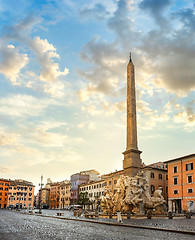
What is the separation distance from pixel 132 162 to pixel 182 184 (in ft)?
60.6

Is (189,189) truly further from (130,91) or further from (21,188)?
(21,188)

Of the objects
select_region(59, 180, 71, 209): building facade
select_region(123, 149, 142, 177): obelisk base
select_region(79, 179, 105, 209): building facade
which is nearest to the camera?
select_region(123, 149, 142, 177): obelisk base

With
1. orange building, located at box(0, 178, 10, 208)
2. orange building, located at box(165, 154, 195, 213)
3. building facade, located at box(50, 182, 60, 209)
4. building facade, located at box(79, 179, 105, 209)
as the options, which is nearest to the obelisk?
orange building, located at box(165, 154, 195, 213)

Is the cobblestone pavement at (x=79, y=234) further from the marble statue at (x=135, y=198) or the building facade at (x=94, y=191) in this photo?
the building facade at (x=94, y=191)

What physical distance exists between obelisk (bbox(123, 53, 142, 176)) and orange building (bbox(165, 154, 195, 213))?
52.9 ft

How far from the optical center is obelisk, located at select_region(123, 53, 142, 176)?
27047mm

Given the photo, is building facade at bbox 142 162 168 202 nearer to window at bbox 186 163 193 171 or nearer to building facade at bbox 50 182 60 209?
window at bbox 186 163 193 171

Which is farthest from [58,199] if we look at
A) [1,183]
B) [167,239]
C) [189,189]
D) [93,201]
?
[167,239]

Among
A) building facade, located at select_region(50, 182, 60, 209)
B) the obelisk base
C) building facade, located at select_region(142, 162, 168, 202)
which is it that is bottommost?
building facade, located at select_region(50, 182, 60, 209)

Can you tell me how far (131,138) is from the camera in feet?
91.6

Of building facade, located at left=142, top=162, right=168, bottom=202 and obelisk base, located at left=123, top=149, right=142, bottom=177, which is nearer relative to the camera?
obelisk base, located at left=123, top=149, right=142, bottom=177

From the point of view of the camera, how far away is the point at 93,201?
2830 inches

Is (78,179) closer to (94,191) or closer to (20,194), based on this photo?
(94,191)

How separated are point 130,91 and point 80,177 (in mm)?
61645
